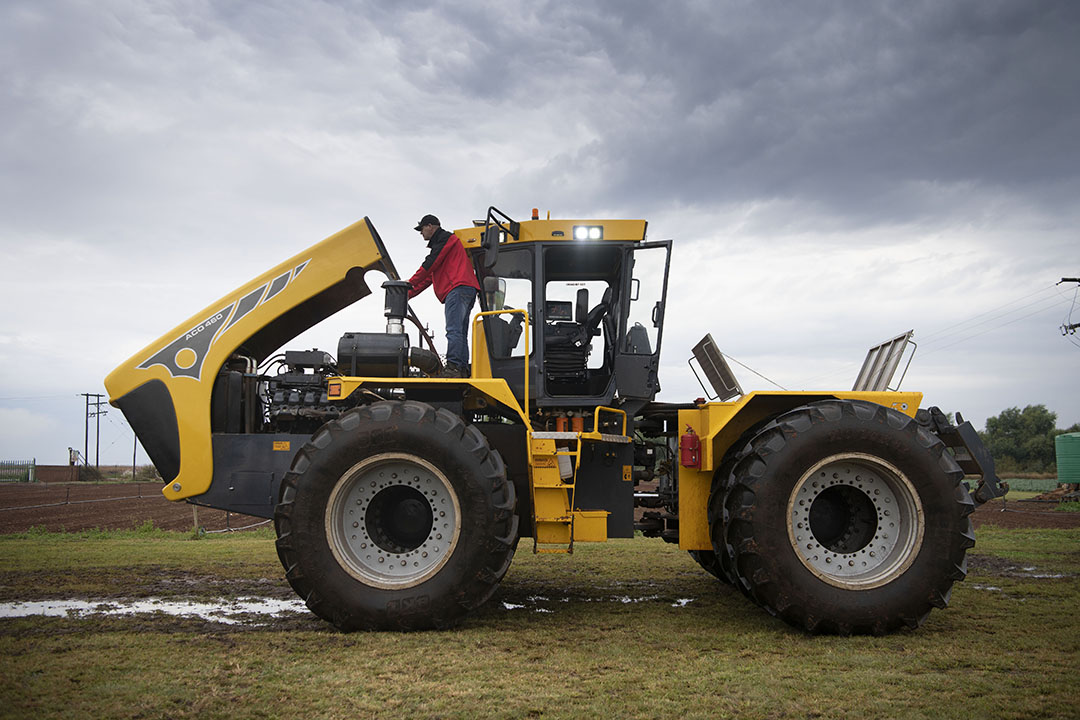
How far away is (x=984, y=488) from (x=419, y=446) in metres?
4.47

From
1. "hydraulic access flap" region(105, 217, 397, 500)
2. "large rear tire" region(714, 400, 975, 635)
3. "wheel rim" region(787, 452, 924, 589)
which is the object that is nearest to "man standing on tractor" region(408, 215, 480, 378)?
"hydraulic access flap" region(105, 217, 397, 500)

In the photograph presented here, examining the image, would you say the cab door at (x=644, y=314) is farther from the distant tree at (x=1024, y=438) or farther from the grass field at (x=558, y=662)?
the distant tree at (x=1024, y=438)

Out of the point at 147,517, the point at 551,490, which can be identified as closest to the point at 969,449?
the point at 551,490

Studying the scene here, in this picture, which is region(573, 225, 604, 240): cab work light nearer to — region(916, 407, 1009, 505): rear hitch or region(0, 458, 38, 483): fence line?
region(916, 407, 1009, 505): rear hitch

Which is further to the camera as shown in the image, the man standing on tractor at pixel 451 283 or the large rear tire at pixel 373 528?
the man standing on tractor at pixel 451 283

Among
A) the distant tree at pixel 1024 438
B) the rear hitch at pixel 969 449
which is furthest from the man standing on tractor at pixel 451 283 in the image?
the distant tree at pixel 1024 438

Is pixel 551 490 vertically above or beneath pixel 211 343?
beneath

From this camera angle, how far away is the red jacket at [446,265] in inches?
259

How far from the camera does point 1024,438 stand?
65812 millimetres

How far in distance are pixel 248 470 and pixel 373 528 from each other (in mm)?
1305

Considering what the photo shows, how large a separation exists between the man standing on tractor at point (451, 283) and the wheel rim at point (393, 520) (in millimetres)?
1216

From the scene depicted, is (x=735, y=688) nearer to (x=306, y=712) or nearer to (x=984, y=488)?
(x=306, y=712)

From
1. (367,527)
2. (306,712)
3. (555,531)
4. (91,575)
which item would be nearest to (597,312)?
(555,531)

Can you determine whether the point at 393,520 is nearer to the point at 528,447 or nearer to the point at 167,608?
the point at 528,447
